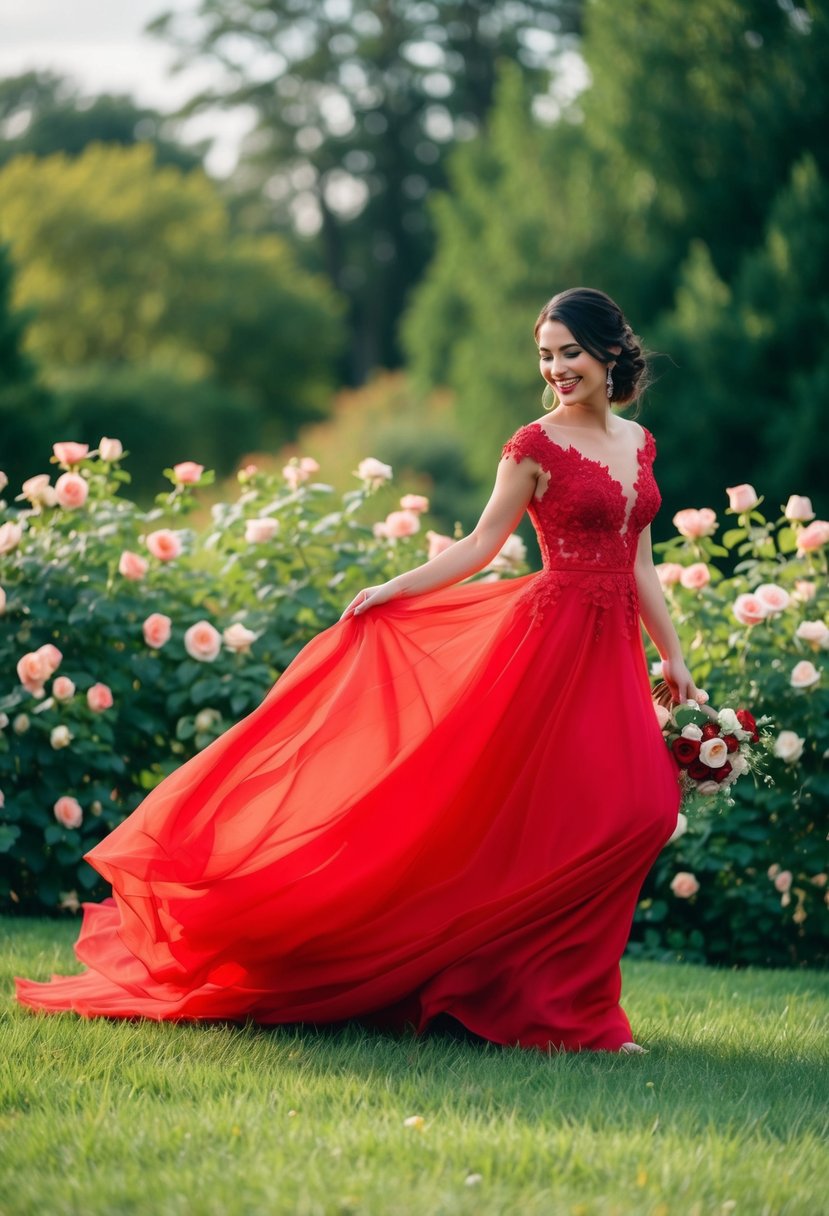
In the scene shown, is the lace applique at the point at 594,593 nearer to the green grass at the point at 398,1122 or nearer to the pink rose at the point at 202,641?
the green grass at the point at 398,1122

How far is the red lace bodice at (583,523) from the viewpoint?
4.12 metres

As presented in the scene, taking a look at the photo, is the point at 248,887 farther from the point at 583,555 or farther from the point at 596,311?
the point at 596,311

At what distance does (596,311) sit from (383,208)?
35481 mm

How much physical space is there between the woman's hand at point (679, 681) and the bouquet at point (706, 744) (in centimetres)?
12

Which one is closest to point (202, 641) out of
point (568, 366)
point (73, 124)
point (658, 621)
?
point (658, 621)

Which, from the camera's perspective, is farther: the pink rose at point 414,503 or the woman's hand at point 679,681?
the pink rose at point 414,503

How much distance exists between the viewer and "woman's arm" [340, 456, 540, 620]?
13.7ft

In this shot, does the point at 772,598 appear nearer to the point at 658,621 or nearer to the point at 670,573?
the point at 670,573

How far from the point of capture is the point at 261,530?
6031mm

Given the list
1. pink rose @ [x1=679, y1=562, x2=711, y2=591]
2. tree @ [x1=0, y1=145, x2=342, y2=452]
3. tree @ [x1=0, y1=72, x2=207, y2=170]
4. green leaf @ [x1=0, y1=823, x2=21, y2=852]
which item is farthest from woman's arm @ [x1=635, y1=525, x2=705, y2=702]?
tree @ [x1=0, y1=72, x2=207, y2=170]

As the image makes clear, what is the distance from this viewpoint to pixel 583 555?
4168 mm

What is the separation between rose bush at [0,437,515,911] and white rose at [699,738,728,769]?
2.29 m

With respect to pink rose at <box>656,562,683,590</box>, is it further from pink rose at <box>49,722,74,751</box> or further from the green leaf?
the green leaf

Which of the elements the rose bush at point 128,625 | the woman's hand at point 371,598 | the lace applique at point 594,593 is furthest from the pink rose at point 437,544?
the lace applique at point 594,593
